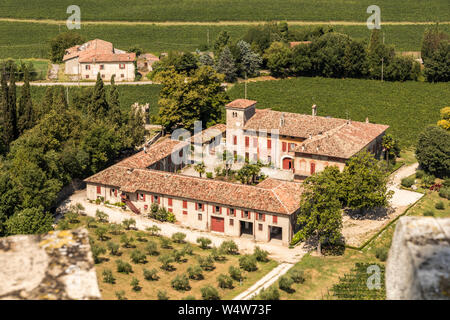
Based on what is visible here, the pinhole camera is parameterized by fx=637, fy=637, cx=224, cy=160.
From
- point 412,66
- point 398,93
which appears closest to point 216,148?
point 398,93

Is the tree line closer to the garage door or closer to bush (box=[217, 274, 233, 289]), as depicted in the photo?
the garage door

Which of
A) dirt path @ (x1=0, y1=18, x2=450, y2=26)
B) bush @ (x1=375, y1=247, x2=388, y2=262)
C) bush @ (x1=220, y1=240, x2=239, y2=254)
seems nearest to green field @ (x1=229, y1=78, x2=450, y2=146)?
bush @ (x1=375, y1=247, x2=388, y2=262)

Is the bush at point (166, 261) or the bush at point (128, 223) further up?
the bush at point (128, 223)

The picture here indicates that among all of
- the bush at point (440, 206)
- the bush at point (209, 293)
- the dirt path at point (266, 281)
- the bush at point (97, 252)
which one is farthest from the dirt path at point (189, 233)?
the bush at point (440, 206)

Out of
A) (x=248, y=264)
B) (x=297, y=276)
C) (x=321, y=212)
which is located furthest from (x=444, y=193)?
(x=248, y=264)

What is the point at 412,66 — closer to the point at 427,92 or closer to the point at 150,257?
the point at 427,92

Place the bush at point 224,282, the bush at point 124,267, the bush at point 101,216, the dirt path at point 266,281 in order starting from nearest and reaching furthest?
the dirt path at point 266,281, the bush at point 224,282, the bush at point 124,267, the bush at point 101,216

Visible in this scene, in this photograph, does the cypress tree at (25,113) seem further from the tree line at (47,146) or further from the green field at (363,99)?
the green field at (363,99)
